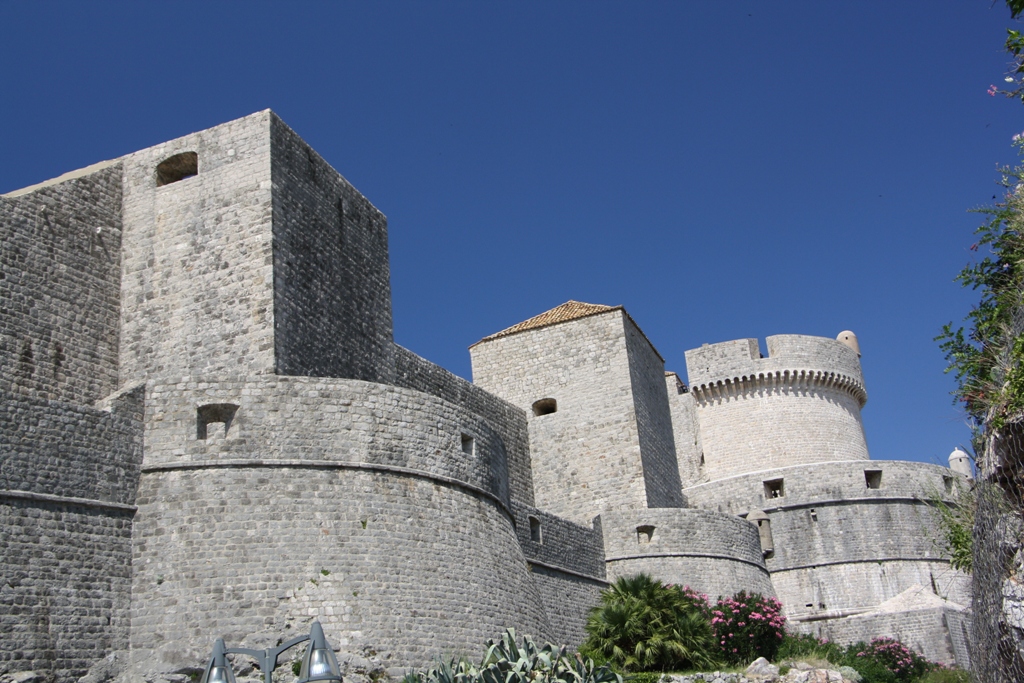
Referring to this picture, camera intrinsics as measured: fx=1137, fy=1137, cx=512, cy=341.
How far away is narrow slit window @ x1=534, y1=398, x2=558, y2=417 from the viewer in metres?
25.3

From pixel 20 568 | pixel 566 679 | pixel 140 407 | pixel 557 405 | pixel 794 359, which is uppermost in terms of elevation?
pixel 794 359

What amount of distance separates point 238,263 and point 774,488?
1718 cm

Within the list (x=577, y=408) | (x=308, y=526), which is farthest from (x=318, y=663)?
(x=577, y=408)

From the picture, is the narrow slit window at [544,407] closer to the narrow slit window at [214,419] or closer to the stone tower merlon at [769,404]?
the stone tower merlon at [769,404]

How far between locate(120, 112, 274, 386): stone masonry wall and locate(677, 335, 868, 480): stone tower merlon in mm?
18916

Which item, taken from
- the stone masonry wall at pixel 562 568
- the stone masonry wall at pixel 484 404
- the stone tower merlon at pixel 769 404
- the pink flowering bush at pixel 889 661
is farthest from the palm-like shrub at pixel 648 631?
the stone tower merlon at pixel 769 404

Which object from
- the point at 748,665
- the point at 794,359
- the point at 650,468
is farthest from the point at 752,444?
the point at 748,665

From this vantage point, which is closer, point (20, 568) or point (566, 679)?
point (20, 568)

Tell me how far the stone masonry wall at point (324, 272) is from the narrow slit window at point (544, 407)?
7.06 metres

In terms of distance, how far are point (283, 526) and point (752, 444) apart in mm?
20150

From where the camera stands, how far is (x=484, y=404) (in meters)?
23.5

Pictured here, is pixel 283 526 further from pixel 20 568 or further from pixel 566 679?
pixel 566 679

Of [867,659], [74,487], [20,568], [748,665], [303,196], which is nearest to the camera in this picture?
[20,568]

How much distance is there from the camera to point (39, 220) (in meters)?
15.6
